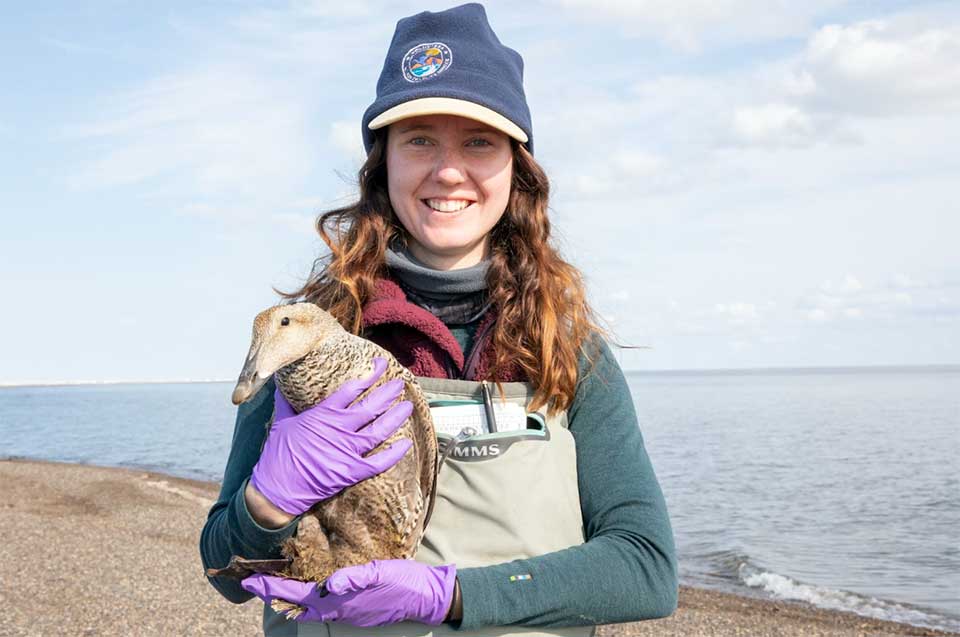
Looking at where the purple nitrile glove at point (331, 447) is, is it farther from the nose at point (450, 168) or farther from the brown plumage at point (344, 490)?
the nose at point (450, 168)

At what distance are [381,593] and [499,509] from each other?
1.58ft

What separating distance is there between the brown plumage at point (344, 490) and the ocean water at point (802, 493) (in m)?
12.4

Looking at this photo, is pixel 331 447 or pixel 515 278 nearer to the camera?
pixel 331 447

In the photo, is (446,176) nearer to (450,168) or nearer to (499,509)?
(450,168)

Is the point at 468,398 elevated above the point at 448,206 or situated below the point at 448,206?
below

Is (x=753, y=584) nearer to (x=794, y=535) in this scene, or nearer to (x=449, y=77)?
(x=794, y=535)

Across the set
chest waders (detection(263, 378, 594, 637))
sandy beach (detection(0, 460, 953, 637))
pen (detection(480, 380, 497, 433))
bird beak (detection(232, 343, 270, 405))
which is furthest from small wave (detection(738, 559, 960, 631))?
bird beak (detection(232, 343, 270, 405))

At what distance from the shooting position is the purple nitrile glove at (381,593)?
2.88m

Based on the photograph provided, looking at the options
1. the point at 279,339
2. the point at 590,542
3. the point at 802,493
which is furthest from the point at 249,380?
the point at 802,493

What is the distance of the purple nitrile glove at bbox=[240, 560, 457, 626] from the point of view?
9.45 ft

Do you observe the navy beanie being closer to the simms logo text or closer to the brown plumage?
the brown plumage

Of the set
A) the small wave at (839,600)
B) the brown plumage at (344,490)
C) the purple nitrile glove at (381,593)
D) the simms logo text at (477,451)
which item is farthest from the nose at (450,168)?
the small wave at (839,600)

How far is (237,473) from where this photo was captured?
338cm

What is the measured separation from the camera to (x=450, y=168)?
11.1ft
